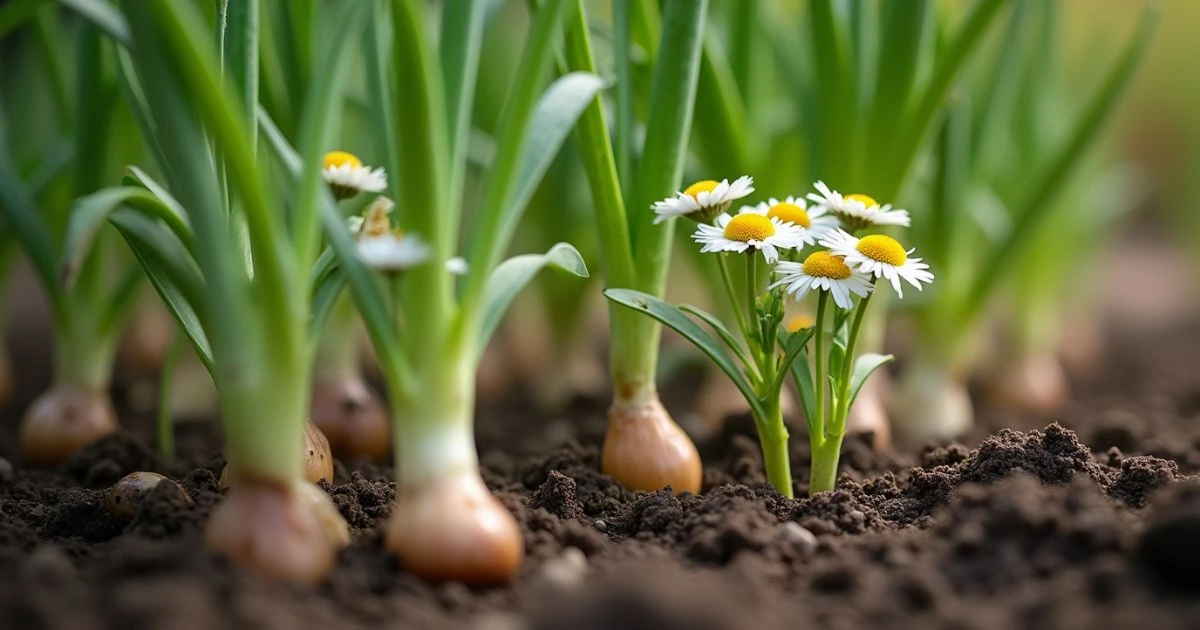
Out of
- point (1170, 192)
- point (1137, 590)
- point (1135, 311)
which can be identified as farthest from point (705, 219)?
point (1170, 192)

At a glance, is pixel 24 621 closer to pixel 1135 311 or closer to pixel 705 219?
pixel 705 219

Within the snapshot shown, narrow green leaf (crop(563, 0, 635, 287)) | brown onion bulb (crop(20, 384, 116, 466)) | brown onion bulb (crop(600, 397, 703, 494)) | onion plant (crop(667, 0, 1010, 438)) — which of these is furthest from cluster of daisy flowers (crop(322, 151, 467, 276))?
brown onion bulb (crop(20, 384, 116, 466))

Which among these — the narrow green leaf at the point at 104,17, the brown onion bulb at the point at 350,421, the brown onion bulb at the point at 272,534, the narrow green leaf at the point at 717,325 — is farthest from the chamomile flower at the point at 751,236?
the brown onion bulb at the point at 350,421

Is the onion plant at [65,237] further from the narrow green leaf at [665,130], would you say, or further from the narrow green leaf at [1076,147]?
the narrow green leaf at [1076,147]

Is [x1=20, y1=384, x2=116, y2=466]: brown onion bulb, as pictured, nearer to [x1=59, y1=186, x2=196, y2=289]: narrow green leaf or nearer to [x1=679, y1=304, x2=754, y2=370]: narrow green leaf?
[x1=59, y1=186, x2=196, y2=289]: narrow green leaf

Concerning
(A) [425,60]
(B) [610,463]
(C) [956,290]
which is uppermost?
(C) [956,290]

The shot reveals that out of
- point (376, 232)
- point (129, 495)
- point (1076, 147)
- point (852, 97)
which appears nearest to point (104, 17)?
point (376, 232)
